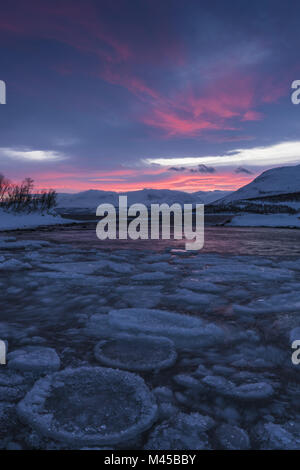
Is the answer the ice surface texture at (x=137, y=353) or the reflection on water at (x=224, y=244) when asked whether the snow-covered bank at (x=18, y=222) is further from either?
the ice surface texture at (x=137, y=353)

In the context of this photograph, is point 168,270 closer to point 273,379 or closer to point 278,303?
point 278,303

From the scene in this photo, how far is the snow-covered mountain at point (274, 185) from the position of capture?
91713mm

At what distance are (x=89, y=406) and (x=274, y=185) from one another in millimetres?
109717

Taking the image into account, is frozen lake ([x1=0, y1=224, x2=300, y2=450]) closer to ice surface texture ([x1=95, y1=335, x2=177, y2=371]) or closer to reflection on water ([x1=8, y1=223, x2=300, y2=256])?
ice surface texture ([x1=95, y1=335, x2=177, y2=371])

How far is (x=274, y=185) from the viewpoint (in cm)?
9988

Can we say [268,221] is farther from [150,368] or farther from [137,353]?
[150,368]

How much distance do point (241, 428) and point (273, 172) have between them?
432ft

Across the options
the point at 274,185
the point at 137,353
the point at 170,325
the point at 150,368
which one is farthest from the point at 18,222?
the point at 274,185

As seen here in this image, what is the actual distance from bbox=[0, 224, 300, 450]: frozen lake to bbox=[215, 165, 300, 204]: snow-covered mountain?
86274 mm

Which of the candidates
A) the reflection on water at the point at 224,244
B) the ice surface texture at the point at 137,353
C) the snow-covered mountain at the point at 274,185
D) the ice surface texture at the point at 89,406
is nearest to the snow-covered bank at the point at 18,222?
the reflection on water at the point at 224,244

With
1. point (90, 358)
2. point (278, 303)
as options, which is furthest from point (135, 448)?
point (278, 303)

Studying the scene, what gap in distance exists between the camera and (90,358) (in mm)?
2219

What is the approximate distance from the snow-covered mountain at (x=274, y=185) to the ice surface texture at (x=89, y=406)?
3464 inches

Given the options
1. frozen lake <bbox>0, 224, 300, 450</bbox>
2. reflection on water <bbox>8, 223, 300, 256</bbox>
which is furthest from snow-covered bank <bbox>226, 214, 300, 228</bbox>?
frozen lake <bbox>0, 224, 300, 450</bbox>
